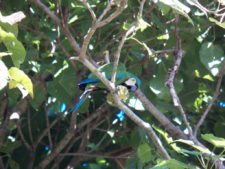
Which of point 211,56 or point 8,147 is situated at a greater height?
point 211,56

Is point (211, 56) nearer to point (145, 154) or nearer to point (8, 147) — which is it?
point (145, 154)

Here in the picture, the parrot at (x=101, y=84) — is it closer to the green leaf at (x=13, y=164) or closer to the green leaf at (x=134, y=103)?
the green leaf at (x=134, y=103)

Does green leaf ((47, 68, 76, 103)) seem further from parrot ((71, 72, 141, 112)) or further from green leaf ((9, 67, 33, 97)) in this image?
green leaf ((9, 67, 33, 97))

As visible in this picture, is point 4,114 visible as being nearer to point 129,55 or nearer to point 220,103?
point 129,55

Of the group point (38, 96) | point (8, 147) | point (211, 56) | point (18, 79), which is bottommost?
point (8, 147)

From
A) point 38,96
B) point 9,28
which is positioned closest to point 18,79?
point 9,28

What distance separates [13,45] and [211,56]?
0.88 m

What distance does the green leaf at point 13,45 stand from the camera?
1.59m

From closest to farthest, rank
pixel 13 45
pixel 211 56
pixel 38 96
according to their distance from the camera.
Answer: pixel 13 45 < pixel 211 56 < pixel 38 96

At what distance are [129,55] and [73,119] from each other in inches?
13.5

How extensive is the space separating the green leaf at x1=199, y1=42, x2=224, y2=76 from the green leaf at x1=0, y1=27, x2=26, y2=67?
796mm

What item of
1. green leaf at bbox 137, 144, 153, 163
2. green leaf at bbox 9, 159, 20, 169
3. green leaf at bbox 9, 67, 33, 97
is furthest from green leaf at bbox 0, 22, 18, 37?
green leaf at bbox 9, 159, 20, 169

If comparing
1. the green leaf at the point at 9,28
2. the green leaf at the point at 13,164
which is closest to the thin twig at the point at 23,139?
the green leaf at the point at 13,164

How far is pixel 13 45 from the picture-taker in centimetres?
165
